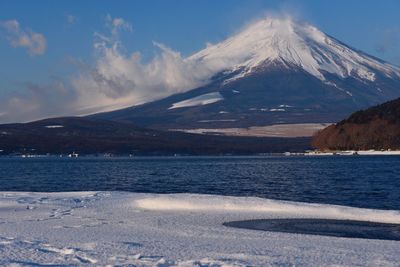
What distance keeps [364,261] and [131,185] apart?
38.0m

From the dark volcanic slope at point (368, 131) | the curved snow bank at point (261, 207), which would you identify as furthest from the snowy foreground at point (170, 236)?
the dark volcanic slope at point (368, 131)

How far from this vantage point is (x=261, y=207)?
29.2m

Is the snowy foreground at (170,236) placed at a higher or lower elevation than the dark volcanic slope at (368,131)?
lower

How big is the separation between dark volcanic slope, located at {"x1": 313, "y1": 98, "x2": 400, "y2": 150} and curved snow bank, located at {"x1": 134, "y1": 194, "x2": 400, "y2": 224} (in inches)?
4600

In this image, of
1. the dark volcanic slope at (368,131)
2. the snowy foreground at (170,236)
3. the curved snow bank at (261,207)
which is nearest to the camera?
the snowy foreground at (170,236)

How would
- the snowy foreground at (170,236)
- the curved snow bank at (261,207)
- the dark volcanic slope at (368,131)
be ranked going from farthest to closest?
the dark volcanic slope at (368,131) → the curved snow bank at (261,207) → the snowy foreground at (170,236)

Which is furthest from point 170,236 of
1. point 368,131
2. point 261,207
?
point 368,131

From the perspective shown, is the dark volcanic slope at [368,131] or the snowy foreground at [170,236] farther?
the dark volcanic slope at [368,131]

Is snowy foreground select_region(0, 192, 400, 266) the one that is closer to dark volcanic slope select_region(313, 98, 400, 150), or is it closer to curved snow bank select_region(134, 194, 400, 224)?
curved snow bank select_region(134, 194, 400, 224)

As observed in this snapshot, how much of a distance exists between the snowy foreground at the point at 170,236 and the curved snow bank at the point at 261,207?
4cm

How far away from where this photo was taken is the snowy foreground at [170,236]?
53.4 ft

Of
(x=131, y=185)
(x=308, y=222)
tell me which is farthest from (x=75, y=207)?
(x=131, y=185)

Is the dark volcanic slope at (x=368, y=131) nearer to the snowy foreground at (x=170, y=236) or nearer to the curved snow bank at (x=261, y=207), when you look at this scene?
the curved snow bank at (x=261, y=207)

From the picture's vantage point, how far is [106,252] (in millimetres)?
17094
